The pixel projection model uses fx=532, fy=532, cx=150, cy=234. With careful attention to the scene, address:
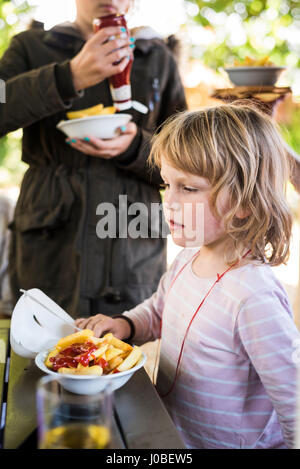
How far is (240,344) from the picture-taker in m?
1.01

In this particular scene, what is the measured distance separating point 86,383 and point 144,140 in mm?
922

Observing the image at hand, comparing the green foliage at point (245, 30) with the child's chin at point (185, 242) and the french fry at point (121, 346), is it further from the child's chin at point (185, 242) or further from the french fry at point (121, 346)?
the french fry at point (121, 346)

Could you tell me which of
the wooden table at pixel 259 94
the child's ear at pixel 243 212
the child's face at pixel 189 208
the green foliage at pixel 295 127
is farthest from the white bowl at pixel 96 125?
the green foliage at pixel 295 127

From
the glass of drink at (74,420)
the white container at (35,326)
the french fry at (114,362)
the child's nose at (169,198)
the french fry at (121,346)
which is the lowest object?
the white container at (35,326)

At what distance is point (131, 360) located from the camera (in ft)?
2.84

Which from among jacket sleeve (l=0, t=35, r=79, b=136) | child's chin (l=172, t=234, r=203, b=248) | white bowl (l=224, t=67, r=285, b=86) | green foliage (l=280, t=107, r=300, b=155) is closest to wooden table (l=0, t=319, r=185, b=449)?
child's chin (l=172, t=234, r=203, b=248)

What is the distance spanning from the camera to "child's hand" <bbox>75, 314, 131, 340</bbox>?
111 cm

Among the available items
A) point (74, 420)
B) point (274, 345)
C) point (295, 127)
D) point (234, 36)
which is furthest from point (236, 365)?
point (295, 127)

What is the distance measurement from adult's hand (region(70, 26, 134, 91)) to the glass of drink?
1011mm

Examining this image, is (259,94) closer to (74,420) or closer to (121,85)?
(121,85)

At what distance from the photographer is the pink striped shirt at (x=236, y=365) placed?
3.06 feet

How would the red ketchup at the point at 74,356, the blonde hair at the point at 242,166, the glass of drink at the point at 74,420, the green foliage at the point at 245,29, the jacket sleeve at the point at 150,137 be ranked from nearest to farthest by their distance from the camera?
the glass of drink at the point at 74,420
the red ketchup at the point at 74,356
the blonde hair at the point at 242,166
the jacket sleeve at the point at 150,137
the green foliage at the point at 245,29

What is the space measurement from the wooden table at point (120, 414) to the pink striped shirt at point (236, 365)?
16 centimetres
